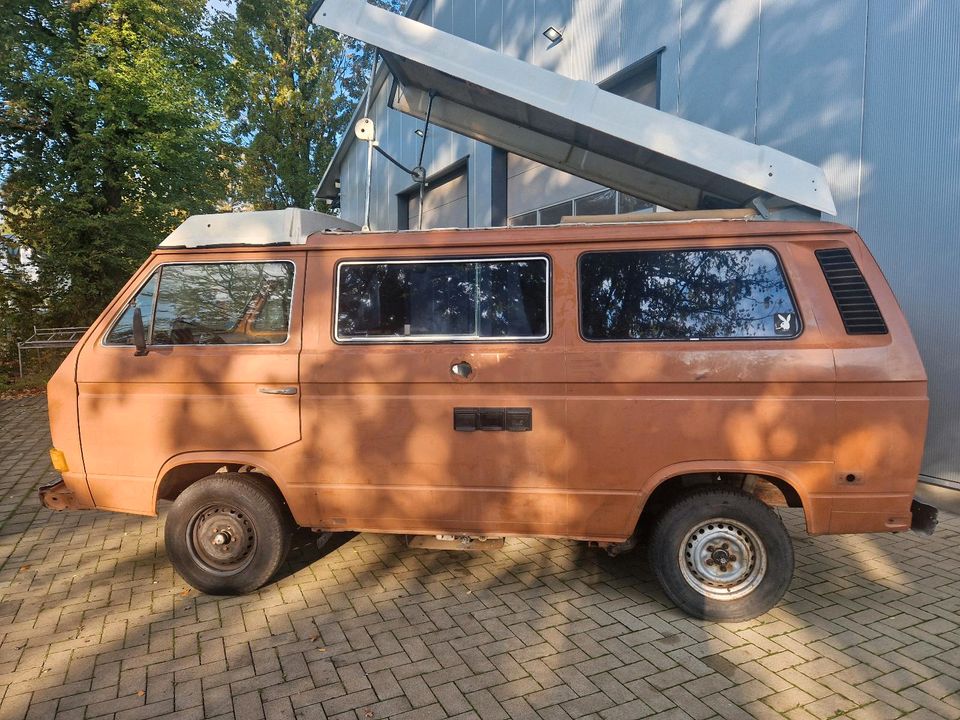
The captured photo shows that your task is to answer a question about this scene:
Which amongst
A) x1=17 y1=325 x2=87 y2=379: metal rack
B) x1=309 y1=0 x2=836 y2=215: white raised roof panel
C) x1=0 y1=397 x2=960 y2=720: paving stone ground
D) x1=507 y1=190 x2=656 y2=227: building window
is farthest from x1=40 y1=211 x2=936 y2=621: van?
x1=17 y1=325 x2=87 y2=379: metal rack

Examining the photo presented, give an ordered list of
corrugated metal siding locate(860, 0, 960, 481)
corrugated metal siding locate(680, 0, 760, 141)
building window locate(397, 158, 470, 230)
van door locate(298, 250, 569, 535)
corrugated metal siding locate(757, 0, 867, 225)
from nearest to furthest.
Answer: van door locate(298, 250, 569, 535)
corrugated metal siding locate(860, 0, 960, 481)
corrugated metal siding locate(757, 0, 867, 225)
corrugated metal siding locate(680, 0, 760, 141)
building window locate(397, 158, 470, 230)

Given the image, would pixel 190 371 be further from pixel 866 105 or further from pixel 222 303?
pixel 866 105

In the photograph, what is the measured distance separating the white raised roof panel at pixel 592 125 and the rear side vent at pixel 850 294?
373 mm

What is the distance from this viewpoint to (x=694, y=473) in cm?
358

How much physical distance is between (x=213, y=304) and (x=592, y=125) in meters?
2.74

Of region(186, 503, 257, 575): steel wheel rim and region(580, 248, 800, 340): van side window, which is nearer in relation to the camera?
region(580, 248, 800, 340): van side window

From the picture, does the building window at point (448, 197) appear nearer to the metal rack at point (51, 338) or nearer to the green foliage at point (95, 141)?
the green foliage at point (95, 141)

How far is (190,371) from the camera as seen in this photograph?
12.3 ft

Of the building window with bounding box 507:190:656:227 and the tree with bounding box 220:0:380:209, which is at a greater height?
the tree with bounding box 220:0:380:209

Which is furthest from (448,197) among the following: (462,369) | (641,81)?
(462,369)

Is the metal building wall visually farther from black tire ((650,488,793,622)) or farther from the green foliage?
the green foliage

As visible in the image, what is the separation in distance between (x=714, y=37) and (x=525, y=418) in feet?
20.5

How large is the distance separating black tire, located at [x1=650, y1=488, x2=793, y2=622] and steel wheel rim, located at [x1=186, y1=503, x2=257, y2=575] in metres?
2.62

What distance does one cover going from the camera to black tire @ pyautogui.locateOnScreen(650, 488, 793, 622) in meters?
3.50
